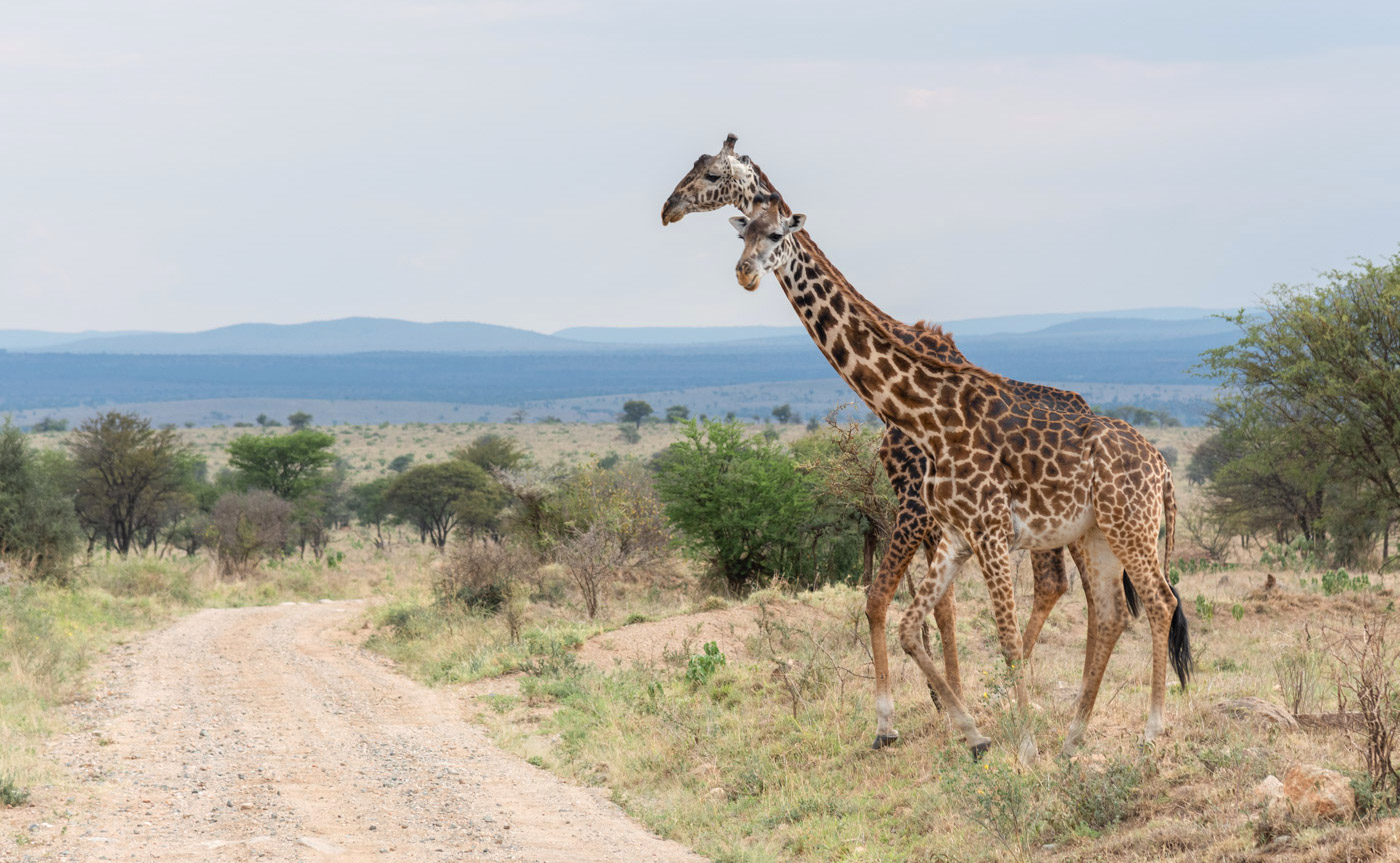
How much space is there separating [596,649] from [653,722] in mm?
4090

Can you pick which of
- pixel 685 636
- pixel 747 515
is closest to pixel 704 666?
pixel 685 636

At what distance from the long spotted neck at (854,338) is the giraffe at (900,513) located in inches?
15.5

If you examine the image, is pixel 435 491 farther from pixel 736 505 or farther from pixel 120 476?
pixel 736 505

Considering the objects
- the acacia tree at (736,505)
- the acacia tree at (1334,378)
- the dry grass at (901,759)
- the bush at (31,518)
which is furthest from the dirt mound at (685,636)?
the bush at (31,518)

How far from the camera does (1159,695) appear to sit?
766 cm

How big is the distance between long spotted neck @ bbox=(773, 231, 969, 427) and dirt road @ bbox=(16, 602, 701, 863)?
10.8 feet

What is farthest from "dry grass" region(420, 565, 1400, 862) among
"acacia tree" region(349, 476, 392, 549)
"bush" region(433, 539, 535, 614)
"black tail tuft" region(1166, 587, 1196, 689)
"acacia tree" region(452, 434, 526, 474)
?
"acacia tree" region(349, 476, 392, 549)

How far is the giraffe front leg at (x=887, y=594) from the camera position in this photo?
8703mm

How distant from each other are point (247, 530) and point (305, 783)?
26.5 meters

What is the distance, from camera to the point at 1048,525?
783 centimetres

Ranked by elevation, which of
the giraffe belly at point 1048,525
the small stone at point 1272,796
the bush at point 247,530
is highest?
the giraffe belly at point 1048,525

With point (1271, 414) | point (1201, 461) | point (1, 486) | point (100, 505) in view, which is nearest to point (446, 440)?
point (100, 505)

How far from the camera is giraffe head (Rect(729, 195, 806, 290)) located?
7.92 metres

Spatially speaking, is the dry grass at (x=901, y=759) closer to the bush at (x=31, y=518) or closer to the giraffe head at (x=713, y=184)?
the giraffe head at (x=713, y=184)
